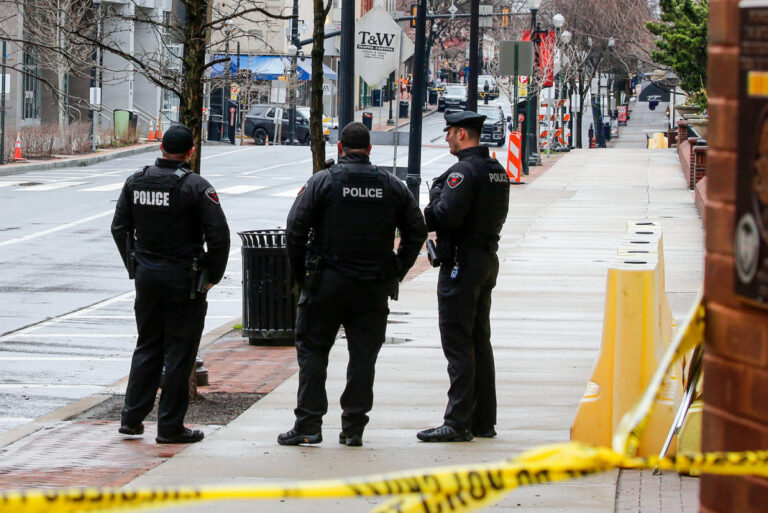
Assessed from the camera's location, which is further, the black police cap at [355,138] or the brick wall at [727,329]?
the black police cap at [355,138]

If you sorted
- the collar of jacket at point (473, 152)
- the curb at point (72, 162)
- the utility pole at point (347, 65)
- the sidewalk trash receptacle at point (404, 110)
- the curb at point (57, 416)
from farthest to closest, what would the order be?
the sidewalk trash receptacle at point (404, 110)
the curb at point (72, 162)
the utility pole at point (347, 65)
the curb at point (57, 416)
the collar of jacket at point (473, 152)

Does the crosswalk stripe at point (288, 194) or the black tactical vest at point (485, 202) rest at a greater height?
the black tactical vest at point (485, 202)

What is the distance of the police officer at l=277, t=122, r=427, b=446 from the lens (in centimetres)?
691

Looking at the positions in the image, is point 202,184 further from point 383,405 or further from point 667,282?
point 667,282

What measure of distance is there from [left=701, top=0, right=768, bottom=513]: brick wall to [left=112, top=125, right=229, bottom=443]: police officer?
503 centimetres

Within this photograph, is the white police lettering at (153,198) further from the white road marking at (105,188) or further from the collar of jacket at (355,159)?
the white road marking at (105,188)

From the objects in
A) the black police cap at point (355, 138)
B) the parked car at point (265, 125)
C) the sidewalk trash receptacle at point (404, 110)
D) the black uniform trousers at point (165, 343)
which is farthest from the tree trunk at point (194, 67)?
the sidewalk trash receptacle at point (404, 110)

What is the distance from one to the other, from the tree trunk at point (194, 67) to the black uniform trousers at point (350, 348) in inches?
81.5

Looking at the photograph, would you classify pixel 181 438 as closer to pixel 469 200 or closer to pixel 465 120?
pixel 469 200

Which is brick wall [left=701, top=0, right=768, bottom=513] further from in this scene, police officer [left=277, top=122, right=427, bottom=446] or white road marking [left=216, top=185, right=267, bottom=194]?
white road marking [left=216, top=185, right=267, bottom=194]

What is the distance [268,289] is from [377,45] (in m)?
6.49

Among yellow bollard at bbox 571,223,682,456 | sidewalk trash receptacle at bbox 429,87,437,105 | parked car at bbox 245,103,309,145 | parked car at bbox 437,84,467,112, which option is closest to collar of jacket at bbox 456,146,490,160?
yellow bollard at bbox 571,223,682,456

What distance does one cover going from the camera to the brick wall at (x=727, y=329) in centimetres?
238

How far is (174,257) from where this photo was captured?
7285mm
